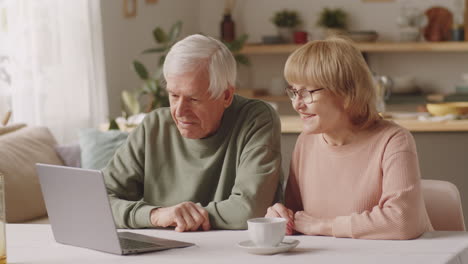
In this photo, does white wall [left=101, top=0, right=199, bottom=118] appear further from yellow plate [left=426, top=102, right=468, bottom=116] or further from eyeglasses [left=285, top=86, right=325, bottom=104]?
eyeglasses [left=285, top=86, right=325, bottom=104]

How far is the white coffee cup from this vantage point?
1.76 meters

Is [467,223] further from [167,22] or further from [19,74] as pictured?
[167,22]

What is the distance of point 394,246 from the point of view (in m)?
1.84

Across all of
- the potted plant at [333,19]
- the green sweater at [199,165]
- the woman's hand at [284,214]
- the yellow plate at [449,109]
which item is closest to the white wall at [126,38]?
the potted plant at [333,19]

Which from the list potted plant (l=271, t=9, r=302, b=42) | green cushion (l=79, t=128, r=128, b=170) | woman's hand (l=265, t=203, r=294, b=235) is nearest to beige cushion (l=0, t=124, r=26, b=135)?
green cushion (l=79, t=128, r=128, b=170)

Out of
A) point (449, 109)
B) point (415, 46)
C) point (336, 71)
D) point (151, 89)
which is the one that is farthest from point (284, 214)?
point (415, 46)

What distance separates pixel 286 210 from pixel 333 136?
0.23 meters

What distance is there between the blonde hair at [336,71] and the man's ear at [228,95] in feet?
0.95

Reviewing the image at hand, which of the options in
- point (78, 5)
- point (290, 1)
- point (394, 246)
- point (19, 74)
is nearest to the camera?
point (394, 246)

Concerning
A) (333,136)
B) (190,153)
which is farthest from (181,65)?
(333,136)

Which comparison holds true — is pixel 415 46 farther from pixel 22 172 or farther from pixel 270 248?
pixel 270 248

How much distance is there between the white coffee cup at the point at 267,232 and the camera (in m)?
1.76

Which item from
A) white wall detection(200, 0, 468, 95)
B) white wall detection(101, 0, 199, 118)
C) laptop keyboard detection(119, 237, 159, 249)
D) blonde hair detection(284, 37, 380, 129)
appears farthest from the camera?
white wall detection(200, 0, 468, 95)

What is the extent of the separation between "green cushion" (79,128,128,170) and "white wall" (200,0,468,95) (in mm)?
3153
